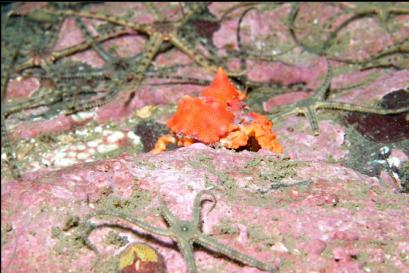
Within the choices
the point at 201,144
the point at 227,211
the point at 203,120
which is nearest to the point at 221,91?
the point at 203,120

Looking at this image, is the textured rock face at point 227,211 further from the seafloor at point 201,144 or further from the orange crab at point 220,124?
the orange crab at point 220,124

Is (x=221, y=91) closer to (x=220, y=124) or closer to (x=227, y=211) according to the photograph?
(x=220, y=124)

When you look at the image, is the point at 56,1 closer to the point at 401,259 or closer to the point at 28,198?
the point at 28,198

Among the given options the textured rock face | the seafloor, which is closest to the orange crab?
the seafloor

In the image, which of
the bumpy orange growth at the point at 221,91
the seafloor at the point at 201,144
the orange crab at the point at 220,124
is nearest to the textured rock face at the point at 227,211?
the seafloor at the point at 201,144

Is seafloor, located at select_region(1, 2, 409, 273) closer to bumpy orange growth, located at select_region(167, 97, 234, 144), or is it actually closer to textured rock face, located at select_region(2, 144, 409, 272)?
textured rock face, located at select_region(2, 144, 409, 272)
